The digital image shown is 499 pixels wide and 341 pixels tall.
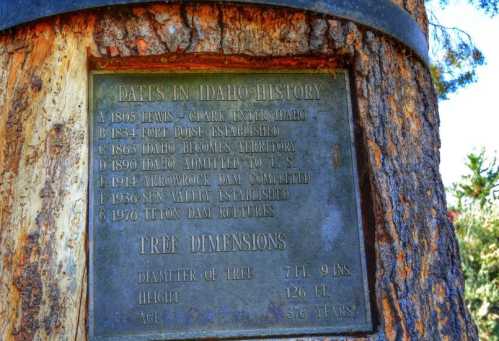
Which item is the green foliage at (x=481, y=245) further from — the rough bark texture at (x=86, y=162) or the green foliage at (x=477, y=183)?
the rough bark texture at (x=86, y=162)

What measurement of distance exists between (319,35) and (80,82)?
122cm

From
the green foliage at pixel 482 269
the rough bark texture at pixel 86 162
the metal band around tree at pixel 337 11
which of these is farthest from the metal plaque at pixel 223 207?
the green foliage at pixel 482 269

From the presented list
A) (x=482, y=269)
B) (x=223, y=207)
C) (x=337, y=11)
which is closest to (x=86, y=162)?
(x=223, y=207)

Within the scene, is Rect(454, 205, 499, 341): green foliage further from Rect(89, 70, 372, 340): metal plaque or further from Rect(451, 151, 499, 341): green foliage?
Rect(89, 70, 372, 340): metal plaque

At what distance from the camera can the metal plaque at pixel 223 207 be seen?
286 cm

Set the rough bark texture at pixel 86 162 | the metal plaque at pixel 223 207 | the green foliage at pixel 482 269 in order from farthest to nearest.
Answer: the green foliage at pixel 482 269 < the metal plaque at pixel 223 207 < the rough bark texture at pixel 86 162

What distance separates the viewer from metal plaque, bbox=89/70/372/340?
2861 mm

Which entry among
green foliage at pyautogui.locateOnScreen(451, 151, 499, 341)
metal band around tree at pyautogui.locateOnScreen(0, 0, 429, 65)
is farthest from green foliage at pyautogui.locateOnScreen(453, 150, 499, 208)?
metal band around tree at pyautogui.locateOnScreen(0, 0, 429, 65)

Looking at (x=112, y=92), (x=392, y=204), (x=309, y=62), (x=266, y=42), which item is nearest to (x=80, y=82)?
(x=112, y=92)

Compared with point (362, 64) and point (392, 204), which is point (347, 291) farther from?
point (362, 64)

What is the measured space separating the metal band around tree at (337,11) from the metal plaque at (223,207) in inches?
13.5

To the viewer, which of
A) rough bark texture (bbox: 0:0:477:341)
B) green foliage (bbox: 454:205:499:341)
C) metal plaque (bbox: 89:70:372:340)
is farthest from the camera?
green foliage (bbox: 454:205:499:341)

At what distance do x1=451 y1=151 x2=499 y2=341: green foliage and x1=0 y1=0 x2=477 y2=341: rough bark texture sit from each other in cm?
730

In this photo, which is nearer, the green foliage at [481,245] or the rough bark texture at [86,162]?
the rough bark texture at [86,162]
